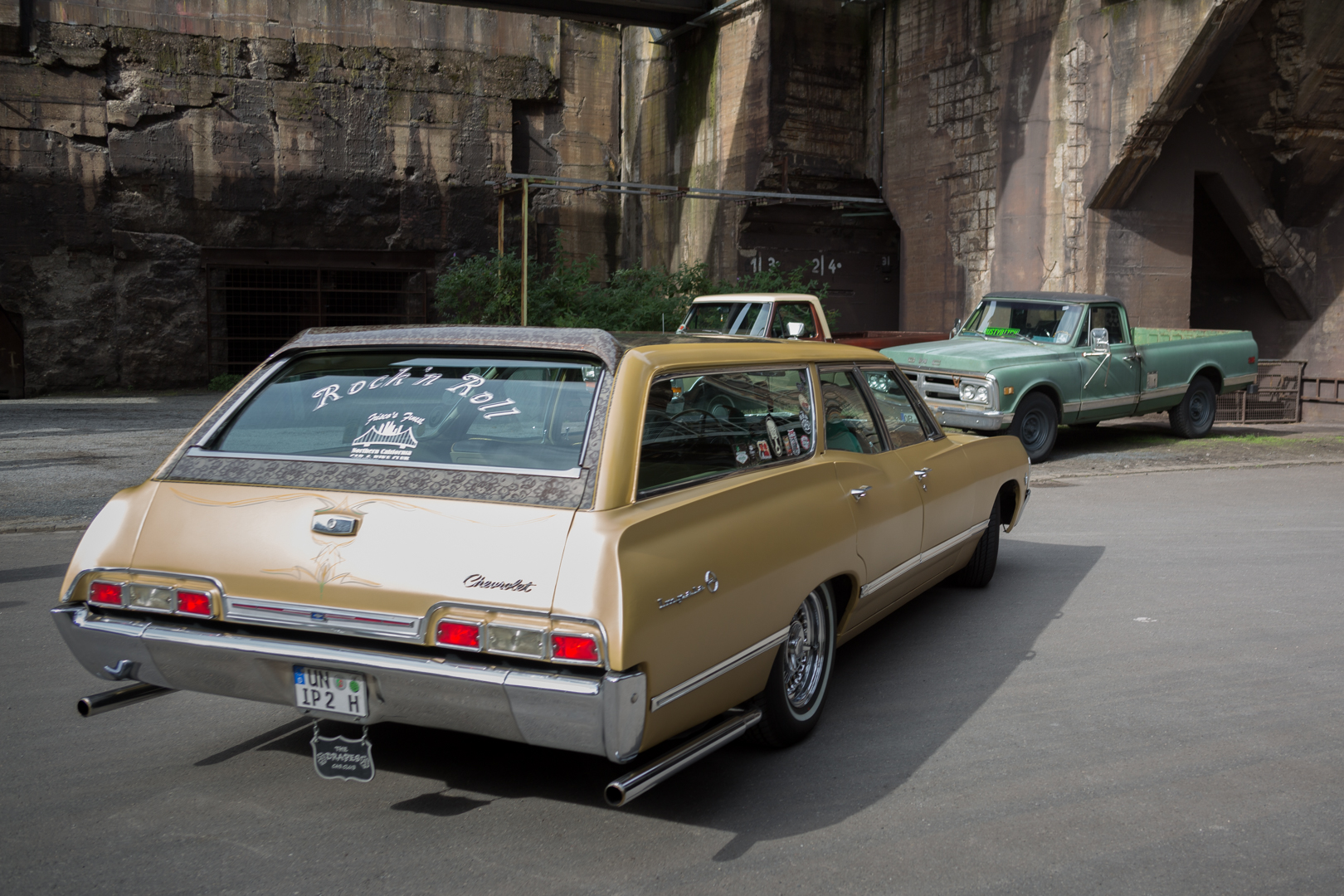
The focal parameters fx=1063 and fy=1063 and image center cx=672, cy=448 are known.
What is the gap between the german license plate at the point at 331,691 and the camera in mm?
2953

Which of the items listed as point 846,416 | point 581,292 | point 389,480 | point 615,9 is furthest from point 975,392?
point 615,9

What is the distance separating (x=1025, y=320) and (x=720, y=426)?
9.68 m

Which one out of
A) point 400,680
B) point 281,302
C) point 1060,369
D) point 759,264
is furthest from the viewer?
point 759,264

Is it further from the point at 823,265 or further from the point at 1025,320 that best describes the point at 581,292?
the point at 1025,320

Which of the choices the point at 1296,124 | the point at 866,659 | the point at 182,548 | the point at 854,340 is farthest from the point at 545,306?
the point at 182,548

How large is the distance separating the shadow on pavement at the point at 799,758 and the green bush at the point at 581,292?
14.1 m

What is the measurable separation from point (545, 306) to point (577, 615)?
56.1ft

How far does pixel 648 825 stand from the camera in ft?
10.5

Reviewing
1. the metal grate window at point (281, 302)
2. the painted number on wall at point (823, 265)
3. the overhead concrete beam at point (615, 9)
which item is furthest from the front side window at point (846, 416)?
the metal grate window at point (281, 302)

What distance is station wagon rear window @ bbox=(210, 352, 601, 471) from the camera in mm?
3285

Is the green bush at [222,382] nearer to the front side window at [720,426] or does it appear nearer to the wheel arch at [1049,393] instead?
the wheel arch at [1049,393]

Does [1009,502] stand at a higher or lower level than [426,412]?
lower

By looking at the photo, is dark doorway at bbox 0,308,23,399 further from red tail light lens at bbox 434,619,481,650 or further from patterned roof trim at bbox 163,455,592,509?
red tail light lens at bbox 434,619,481,650

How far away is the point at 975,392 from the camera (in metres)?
11.0
